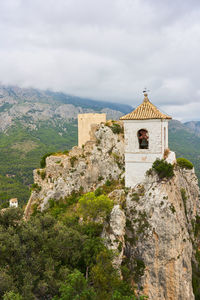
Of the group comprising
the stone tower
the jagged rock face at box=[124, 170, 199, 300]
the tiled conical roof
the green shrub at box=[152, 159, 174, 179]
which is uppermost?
the tiled conical roof

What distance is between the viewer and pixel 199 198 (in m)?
37.0

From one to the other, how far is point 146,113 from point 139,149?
4.09m

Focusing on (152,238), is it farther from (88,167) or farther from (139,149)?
(88,167)

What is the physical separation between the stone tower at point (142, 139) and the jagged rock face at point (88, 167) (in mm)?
7127

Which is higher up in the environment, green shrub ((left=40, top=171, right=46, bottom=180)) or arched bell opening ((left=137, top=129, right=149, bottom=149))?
arched bell opening ((left=137, top=129, right=149, bottom=149))

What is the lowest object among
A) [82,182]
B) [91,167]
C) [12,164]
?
[12,164]

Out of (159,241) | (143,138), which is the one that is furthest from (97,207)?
(143,138)

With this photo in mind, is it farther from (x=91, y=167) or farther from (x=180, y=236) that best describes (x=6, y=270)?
(x=91, y=167)

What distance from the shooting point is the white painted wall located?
25.8 metres

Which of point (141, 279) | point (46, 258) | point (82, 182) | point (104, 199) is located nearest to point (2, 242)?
point (46, 258)

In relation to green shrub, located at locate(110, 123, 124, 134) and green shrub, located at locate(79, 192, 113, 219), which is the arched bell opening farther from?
green shrub, located at locate(110, 123, 124, 134)

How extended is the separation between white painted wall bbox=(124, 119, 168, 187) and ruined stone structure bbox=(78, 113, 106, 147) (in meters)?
12.6

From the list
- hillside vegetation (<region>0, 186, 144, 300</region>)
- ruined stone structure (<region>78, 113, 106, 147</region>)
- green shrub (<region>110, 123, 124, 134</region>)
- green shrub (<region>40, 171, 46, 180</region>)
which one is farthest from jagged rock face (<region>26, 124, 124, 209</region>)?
hillside vegetation (<region>0, 186, 144, 300</region>)

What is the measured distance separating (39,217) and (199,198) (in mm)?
26290
